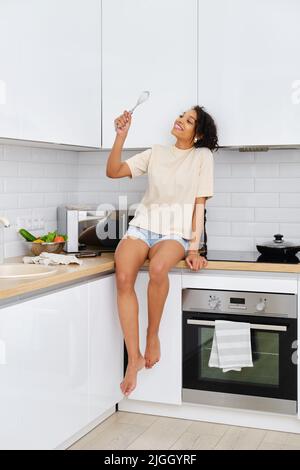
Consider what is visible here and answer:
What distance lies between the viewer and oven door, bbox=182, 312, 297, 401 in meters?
3.20

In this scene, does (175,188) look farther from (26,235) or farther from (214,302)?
(26,235)

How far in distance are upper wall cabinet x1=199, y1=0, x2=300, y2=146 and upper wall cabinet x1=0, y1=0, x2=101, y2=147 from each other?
57 centimetres

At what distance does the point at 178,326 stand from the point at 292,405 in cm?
65

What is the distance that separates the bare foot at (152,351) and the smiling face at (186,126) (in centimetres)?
101

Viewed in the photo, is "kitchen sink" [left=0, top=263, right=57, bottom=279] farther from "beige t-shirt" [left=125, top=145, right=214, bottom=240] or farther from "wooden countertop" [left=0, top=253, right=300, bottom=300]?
"beige t-shirt" [left=125, top=145, right=214, bottom=240]

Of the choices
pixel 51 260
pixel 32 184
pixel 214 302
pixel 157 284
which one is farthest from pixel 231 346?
pixel 32 184

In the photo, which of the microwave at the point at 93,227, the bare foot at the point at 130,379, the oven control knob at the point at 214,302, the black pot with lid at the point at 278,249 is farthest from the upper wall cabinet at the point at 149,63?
the bare foot at the point at 130,379

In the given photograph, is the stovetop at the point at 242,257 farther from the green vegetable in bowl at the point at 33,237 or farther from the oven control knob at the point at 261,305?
the green vegetable in bowl at the point at 33,237

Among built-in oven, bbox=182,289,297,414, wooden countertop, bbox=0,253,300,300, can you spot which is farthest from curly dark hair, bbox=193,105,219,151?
built-in oven, bbox=182,289,297,414

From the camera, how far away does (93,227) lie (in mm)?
3684

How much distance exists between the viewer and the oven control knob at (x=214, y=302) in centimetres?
329

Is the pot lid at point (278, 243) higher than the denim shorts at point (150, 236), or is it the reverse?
the denim shorts at point (150, 236)

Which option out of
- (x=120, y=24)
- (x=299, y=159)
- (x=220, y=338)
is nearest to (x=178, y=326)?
(x=220, y=338)
